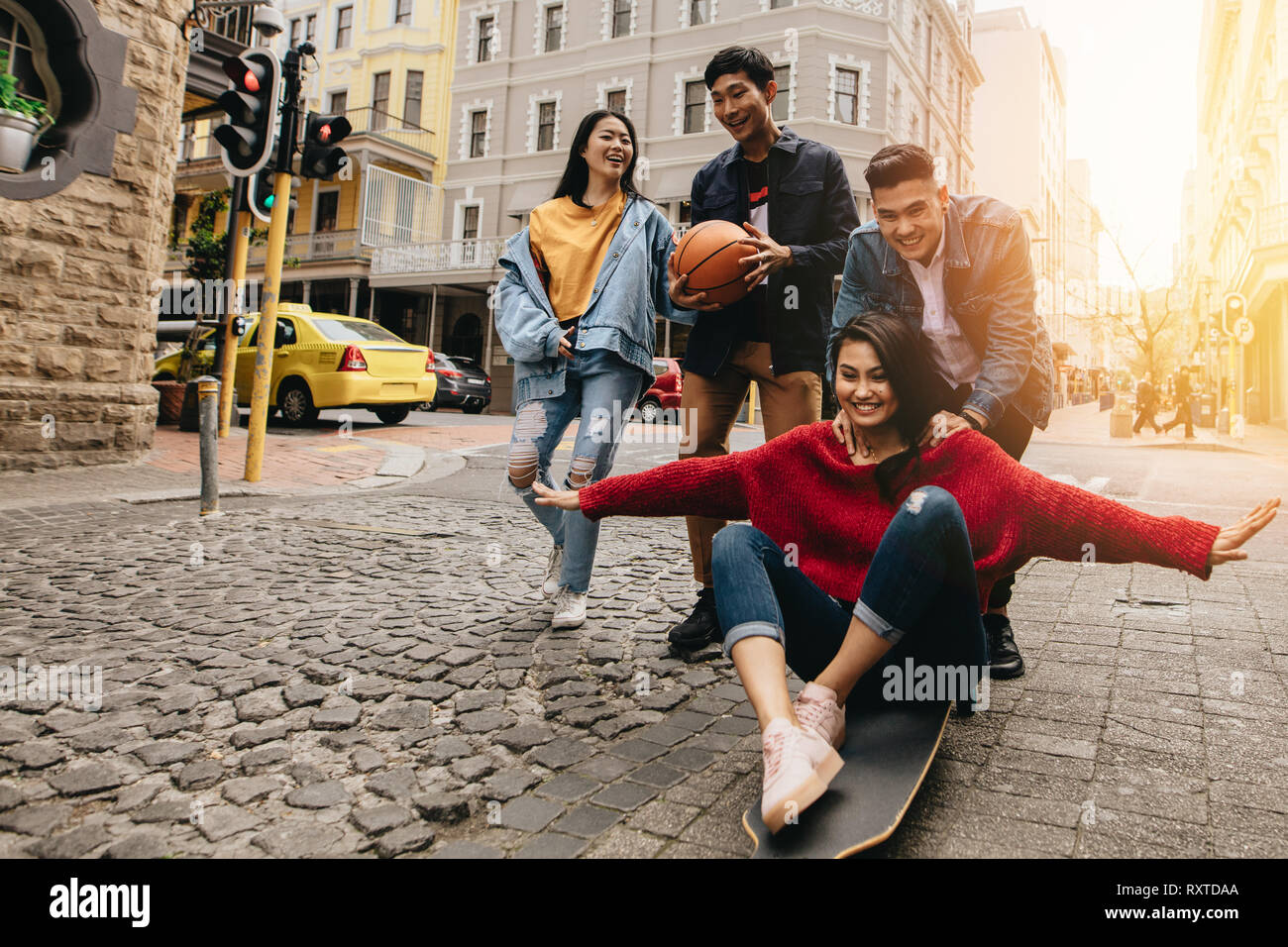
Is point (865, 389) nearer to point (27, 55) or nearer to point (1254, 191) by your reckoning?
point (27, 55)

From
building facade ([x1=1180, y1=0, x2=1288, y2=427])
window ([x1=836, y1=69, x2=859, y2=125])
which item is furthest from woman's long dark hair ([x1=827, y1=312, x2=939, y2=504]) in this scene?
window ([x1=836, y1=69, x2=859, y2=125])

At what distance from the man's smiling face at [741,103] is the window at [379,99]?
3399 centimetres

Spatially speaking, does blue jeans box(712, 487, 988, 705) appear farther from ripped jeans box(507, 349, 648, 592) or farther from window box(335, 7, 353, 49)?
window box(335, 7, 353, 49)

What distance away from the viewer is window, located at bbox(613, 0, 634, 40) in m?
28.9

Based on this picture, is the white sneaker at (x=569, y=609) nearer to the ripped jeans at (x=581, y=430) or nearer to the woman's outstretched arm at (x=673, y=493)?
the ripped jeans at (x=581, y=430)

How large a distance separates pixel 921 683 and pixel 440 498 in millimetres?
5705

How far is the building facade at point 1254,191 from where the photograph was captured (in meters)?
24.5

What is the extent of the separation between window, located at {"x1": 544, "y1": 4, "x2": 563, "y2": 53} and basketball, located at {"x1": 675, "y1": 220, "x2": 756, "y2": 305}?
30.4 metres

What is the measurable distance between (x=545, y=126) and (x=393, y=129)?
651 centimetres

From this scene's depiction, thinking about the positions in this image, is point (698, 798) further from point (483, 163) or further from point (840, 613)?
point (483, 163)

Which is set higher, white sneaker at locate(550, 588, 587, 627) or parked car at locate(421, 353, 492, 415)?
parked car at locate(421, 353, 492, 415)

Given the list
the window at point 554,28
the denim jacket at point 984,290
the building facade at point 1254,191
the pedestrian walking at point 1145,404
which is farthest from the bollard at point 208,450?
the window at point 554,28

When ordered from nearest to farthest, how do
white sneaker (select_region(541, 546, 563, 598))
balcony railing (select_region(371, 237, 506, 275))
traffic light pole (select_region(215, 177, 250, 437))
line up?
white sneaker (select_region(541, 546, 563, 598)) < traffic light pole (select_region(215, 177, 250, 437)) < balcony railing (select_region(371, 237, 506, 275))
